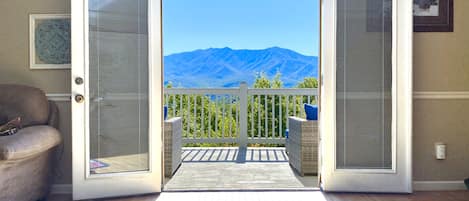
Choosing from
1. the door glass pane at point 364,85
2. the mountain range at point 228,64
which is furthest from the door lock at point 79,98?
the mountain range at point 228,64

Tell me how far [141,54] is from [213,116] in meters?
2.86

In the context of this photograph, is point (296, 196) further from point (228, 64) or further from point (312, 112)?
point (228, 64)

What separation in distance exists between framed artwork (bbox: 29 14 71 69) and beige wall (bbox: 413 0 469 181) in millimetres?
2922

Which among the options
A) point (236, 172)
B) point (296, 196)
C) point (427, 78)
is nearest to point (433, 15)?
point (427, 78)

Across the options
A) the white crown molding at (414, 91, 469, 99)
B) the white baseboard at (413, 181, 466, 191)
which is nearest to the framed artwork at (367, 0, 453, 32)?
the white crown molding at (414, 91, 469, 99)

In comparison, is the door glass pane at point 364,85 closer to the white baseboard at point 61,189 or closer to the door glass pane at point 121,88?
the door glass pane at point 121,88

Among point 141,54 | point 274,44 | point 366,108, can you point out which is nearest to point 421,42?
point 366,108

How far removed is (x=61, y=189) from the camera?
313 cm

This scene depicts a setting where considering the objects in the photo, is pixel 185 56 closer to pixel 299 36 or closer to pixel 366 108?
pixel 299 36

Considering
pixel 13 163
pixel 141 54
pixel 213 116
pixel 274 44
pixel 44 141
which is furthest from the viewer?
pixel 274 44

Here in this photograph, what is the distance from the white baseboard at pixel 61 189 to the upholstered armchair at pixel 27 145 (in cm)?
24

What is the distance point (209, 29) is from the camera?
7.45m

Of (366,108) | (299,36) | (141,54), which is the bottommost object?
(366,108)

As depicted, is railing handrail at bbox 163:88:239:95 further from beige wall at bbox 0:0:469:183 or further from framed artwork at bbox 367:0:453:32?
framed artwork at bbox 367:0:453:32
